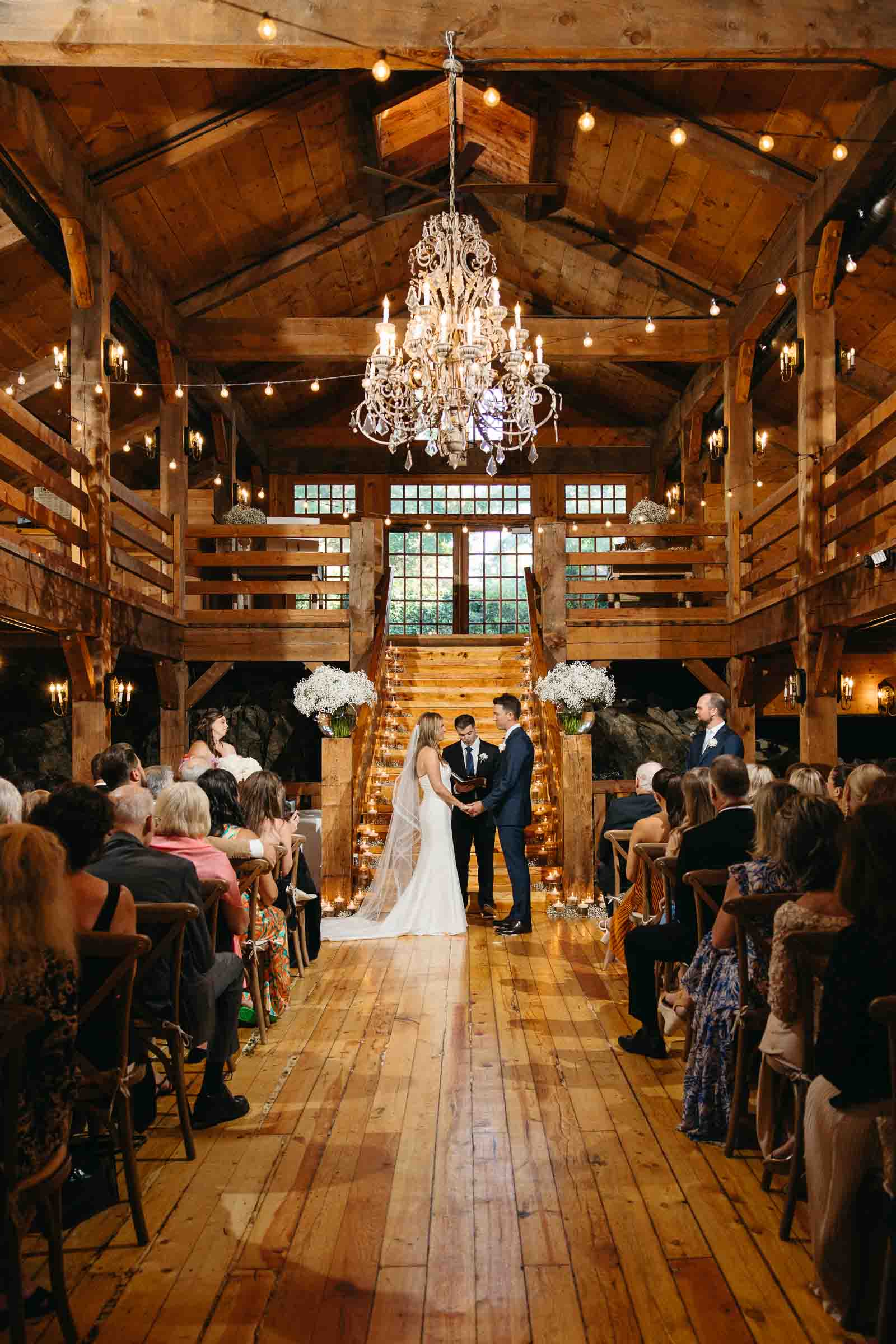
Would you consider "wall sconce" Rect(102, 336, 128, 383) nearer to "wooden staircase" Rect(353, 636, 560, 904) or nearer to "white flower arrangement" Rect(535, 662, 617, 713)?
"wooden staircase" Rect(353, 636, 560, 904)

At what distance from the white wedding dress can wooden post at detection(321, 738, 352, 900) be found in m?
0.52

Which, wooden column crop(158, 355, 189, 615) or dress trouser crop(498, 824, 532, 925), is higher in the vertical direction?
wooden column crop(158, 355, 189, 615)

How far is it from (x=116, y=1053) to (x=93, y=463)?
6536 mm

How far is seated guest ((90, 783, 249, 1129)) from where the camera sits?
3568 millimetres

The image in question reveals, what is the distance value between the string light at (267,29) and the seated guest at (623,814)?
199 inches

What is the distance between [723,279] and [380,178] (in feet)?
11.9

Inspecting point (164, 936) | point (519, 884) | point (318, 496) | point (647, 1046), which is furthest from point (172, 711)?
point (164, 936)

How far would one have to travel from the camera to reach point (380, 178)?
35.4 ft

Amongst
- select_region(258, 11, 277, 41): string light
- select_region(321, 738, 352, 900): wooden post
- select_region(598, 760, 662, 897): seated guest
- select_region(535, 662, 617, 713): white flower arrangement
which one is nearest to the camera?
select_region(258, 11, 277, 41): string light

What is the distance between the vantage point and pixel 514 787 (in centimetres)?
784

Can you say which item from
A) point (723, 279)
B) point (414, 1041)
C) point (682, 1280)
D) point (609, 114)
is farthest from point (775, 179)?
point (682, 1280)


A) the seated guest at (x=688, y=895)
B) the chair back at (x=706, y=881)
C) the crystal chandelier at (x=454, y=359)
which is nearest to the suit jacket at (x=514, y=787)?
the crystal chandelier at (x=454, y=359)

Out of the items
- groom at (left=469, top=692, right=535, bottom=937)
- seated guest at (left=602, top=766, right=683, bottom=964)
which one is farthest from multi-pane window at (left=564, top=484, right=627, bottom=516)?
seated guest at (left=602, top=766, right=683, bottom=964)

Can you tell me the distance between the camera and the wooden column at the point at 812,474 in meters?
8.58
